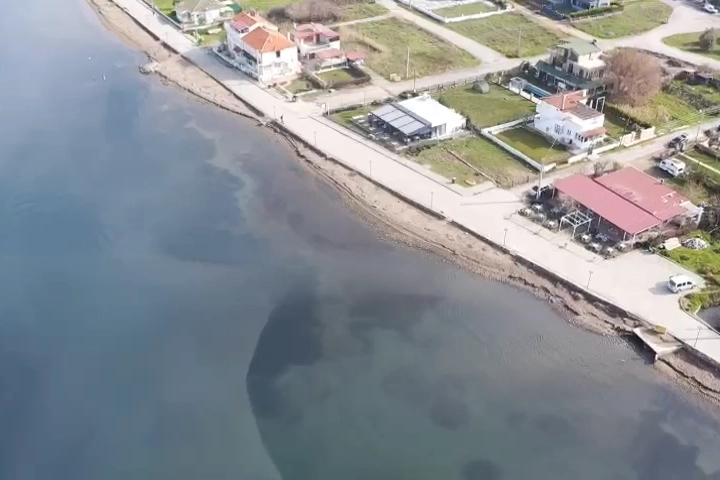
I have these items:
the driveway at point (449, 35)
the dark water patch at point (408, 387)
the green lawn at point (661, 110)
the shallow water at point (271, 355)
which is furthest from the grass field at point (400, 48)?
the dark water patch at point (408, 387)

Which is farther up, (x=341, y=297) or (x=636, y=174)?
(x=636, y=174)

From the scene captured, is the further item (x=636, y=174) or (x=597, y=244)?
→ (x=636, y=174)

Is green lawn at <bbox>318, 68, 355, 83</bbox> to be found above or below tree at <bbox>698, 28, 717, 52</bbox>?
below

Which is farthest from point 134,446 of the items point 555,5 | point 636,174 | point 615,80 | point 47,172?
point 555,5

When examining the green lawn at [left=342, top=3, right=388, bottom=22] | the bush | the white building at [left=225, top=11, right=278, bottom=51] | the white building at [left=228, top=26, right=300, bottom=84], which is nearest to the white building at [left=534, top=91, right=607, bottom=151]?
the white building at [left=228, top=26, right=300, bottom=84]

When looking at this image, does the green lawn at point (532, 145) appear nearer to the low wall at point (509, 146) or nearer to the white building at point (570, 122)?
the low wall at point (509, 146)

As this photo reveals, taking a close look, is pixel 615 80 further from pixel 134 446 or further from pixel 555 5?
pixel 134 446

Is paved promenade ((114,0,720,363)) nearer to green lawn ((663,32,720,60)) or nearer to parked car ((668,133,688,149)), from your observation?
parked car ((668,133,688,149))
